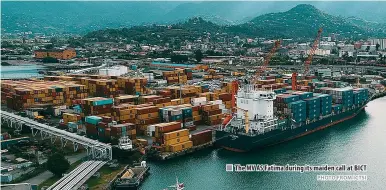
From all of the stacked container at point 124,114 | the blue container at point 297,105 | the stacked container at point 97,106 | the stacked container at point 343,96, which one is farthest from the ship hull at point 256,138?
the stacked container at point 97,106

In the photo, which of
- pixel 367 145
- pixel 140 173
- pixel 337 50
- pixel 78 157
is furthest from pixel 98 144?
pixel 337 50

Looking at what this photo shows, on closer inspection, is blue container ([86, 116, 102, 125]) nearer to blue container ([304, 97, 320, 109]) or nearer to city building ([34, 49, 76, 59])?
blue container ([304, 97, 320, 109])

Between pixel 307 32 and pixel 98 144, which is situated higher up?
pixel 307 32

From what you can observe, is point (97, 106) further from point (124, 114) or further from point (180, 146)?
point (180, 146)

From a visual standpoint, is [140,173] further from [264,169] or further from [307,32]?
[307,32]

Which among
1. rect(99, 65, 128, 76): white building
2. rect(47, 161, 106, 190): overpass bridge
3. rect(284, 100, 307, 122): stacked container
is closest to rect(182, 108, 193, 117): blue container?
rect(284, 100, 307, 122): stacked container

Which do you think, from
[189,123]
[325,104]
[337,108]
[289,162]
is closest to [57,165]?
[189,123]
